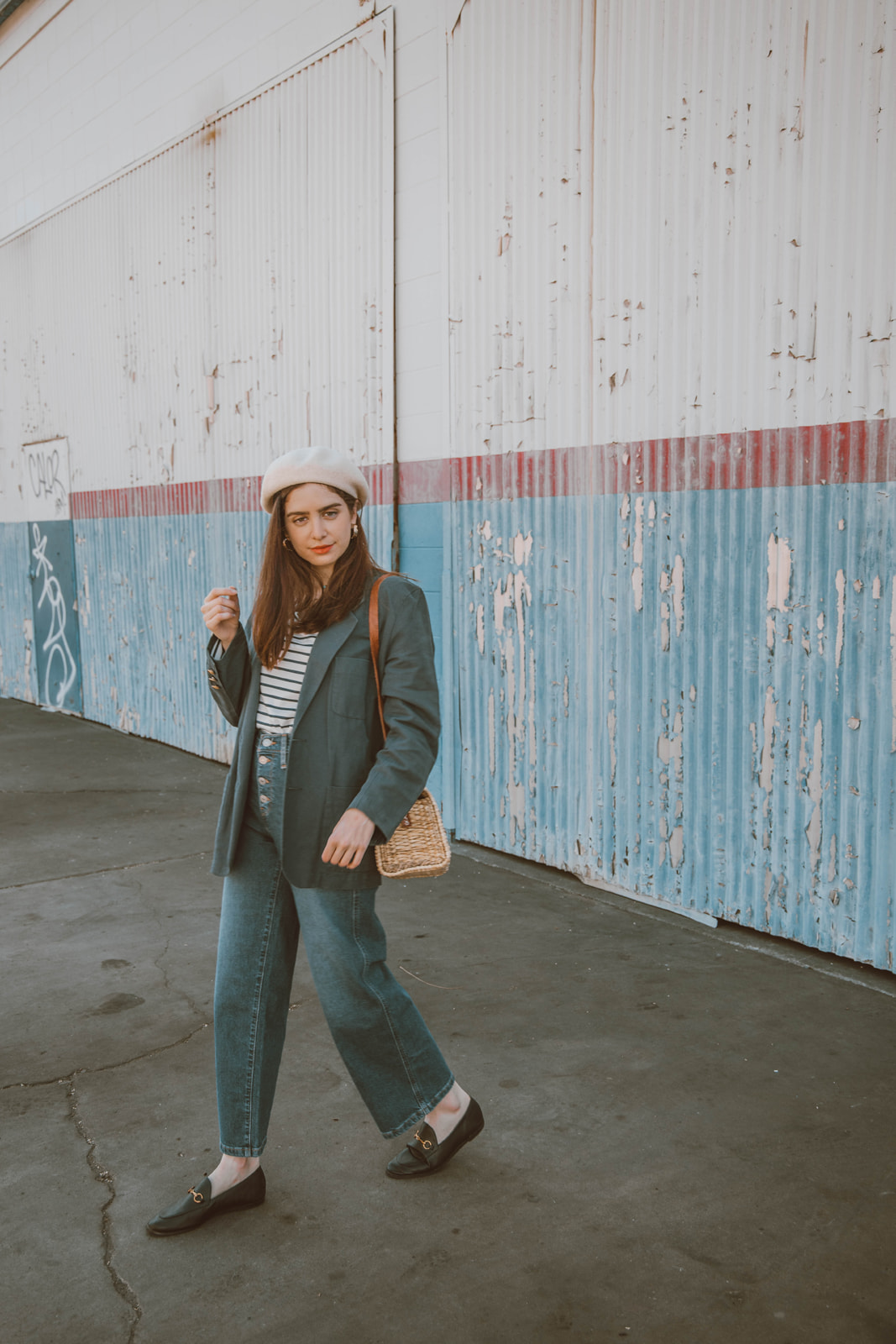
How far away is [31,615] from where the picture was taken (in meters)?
11.1

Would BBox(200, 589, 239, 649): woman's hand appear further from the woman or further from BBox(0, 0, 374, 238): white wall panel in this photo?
BBox(0, 0, 374, 238): white wall panel

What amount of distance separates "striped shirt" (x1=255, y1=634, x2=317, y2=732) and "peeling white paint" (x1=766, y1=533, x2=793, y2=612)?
230cm

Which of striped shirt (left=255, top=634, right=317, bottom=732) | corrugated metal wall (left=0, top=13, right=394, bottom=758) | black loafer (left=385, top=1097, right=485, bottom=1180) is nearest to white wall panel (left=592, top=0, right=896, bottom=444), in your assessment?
corrugated metal wall (left=0, top=13, right=394, bottom=758)

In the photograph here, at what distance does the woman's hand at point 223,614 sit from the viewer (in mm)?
2508

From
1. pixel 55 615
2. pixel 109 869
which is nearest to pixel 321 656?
pixel 109 869

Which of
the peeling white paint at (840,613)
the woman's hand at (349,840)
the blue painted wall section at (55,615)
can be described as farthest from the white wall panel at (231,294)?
the woman's hand at (349,840)

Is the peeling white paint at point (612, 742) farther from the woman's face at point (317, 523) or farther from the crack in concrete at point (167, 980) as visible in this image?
the woman's face at point (317, 523)

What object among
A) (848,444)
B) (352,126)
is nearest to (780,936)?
(848,444)

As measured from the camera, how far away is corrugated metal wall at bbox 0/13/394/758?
634 cm

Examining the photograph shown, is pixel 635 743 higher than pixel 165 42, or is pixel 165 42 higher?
pixel 165 42

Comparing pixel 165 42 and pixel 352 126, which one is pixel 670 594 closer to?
pixel 352 126

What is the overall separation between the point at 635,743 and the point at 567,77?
3.02m

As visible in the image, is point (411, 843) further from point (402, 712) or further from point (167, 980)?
point (167, 980)

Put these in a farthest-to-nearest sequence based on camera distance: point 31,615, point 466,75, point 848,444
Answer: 1. point 31,615
2. point 466,75
3. point 848,444
